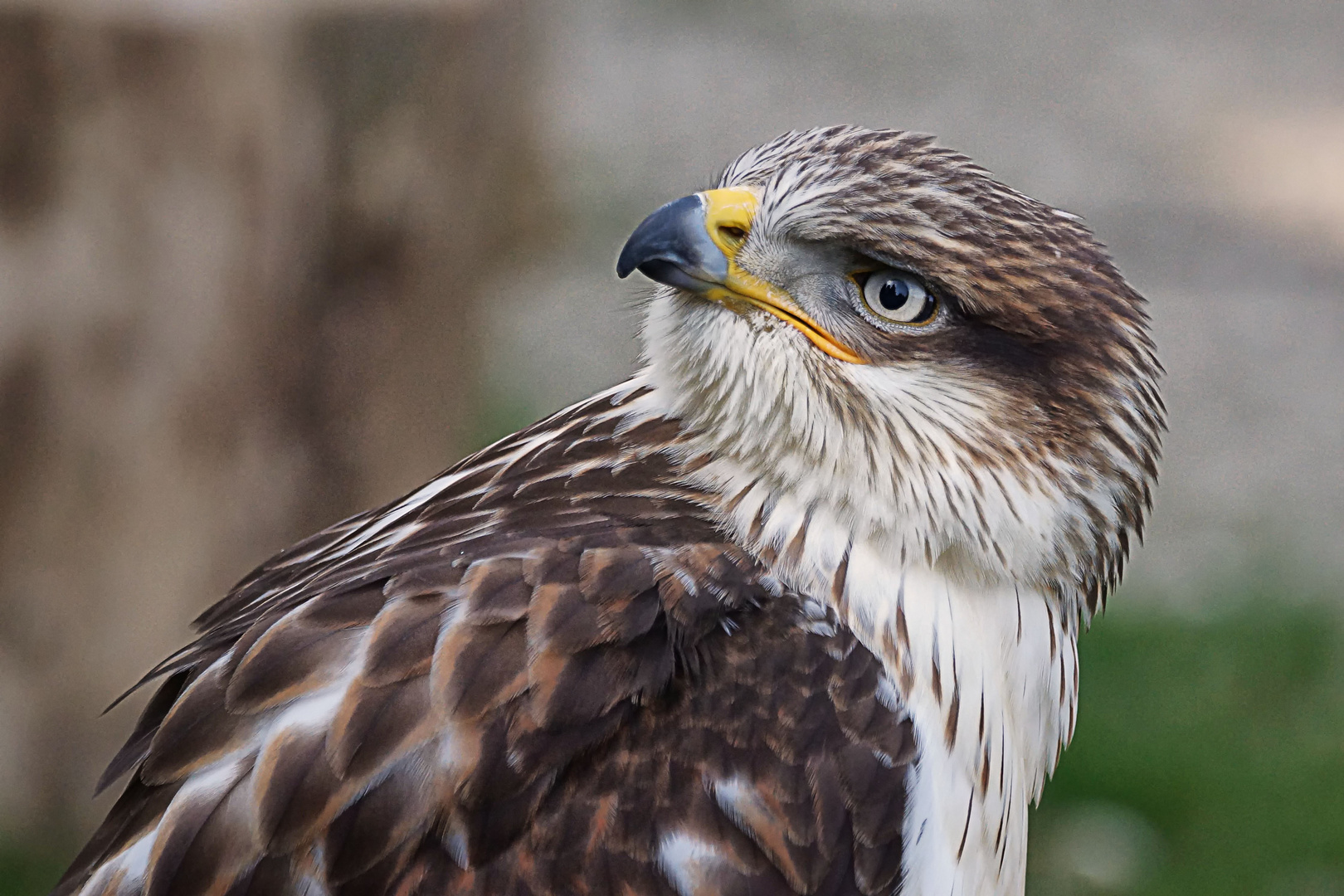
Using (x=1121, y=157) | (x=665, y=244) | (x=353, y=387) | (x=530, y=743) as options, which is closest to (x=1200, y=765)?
(x=353, y=387)

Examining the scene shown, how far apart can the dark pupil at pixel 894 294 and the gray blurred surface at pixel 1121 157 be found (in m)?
4.00

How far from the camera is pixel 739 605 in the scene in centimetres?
233

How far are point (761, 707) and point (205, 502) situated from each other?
2.36 m


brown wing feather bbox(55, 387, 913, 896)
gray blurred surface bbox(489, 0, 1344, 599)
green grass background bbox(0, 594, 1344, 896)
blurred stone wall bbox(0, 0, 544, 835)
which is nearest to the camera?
brown wing feather bbox(55, 387, 913, 896)

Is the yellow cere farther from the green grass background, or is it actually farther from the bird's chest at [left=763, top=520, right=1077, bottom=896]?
the green grass background

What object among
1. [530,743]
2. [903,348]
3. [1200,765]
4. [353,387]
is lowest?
[1200,765]

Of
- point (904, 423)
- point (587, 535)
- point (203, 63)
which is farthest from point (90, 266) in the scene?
Result: point (904, 423)

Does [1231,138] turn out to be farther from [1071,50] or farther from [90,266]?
[90,266]

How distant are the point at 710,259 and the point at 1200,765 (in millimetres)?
3552

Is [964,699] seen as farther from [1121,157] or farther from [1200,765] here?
[1121,157]

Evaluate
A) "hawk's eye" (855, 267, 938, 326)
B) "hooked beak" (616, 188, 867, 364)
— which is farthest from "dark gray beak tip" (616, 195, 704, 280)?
"hawk's eye" (855, 267, 938, 326)

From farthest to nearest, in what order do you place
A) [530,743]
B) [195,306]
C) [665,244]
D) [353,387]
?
[353,387]
[195,306]
[665,244]
[530,743]

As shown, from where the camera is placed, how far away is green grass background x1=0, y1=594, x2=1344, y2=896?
4.81 metres

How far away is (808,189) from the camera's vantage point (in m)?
2.45
